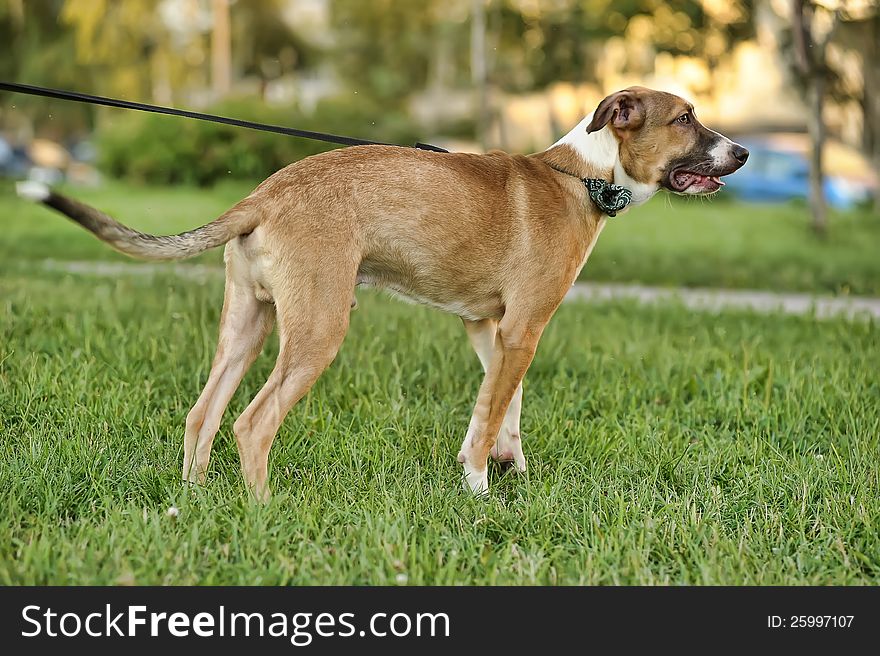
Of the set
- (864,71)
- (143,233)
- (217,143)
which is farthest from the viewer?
(217,143)

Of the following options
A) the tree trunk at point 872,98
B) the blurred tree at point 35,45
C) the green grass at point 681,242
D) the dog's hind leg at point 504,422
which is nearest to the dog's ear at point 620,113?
the dog's hind leg at point 504,422

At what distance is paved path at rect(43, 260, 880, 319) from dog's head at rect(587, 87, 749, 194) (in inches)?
154

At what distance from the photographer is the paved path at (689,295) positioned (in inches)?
353

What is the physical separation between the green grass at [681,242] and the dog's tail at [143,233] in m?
5.87

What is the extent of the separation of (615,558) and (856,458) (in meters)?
1.78

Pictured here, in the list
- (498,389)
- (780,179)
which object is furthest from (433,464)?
(780,179)

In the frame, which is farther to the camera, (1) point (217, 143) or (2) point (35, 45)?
(2) point (35, 45)

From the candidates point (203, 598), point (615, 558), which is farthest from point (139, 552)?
point (615, 558)

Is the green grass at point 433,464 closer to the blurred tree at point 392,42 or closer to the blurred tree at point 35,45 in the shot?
the blurred tree at point 392,42

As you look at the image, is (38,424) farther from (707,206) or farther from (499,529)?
(707,206)

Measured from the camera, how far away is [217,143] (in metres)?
22.3

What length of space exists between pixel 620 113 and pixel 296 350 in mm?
1869

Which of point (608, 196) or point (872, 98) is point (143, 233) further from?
point (872, 98)

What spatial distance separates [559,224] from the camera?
15.2 ft
